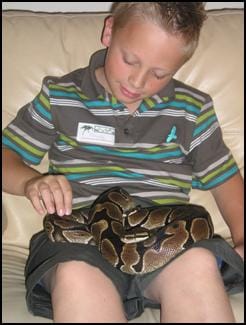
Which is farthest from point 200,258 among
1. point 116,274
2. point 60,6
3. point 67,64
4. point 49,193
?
point 60,6

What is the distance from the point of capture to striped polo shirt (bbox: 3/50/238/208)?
5.50 feet

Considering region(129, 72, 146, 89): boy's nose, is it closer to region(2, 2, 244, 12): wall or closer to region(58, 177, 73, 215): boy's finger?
region(58, 177, 73, 215): boy's finger

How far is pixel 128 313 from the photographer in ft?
4.60

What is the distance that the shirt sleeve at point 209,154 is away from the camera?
1751 mm

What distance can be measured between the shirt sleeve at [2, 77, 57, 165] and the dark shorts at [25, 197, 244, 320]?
1.19ft

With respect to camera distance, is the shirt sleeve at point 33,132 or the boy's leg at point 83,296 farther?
the shirt sleeve at point 33,132

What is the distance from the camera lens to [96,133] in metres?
1.69

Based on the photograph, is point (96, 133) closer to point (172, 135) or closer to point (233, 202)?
point (172, 135)

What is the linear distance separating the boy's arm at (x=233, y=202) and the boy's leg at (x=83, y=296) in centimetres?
56

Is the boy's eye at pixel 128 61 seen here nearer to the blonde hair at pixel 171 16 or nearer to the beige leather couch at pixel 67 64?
the blonde hair at pixel 171 16

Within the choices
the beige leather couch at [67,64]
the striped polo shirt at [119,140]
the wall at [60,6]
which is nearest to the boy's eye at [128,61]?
the striped polo shirt at [119,140]

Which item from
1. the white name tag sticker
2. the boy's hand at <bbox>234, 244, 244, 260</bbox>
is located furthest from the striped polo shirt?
the boy's hand at <bbox>234, 244, 244, 260</bbox>

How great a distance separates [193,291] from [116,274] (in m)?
0.22

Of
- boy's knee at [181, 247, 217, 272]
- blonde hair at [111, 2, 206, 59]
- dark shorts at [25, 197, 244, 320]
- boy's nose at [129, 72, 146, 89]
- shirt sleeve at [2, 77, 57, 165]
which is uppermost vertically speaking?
blonde hair at [111, 2, 206, 59]
